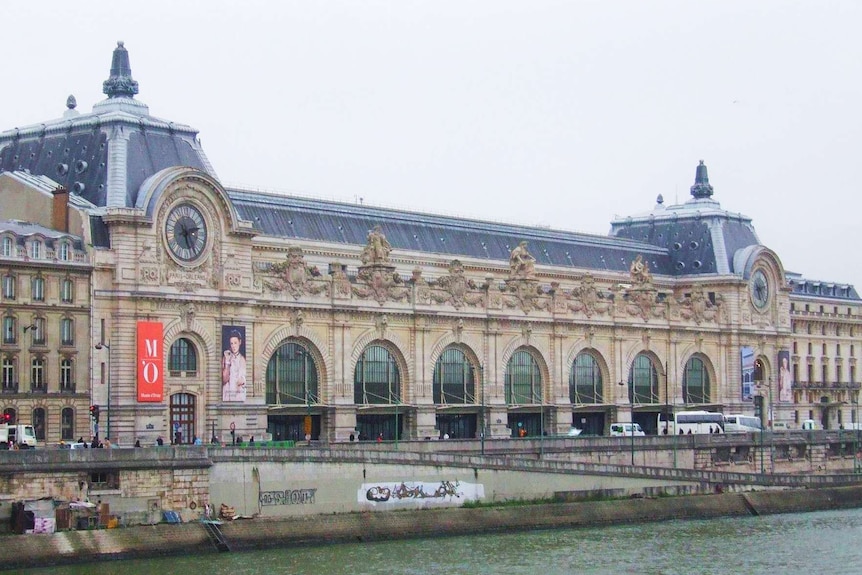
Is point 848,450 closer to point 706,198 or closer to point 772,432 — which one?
point 772,432

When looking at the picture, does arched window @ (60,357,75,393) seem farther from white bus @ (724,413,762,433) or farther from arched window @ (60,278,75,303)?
white bus @ (724,413,762,433)

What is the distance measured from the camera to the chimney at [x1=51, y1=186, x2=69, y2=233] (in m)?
95.5

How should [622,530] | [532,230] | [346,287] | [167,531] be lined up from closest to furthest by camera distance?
[167,531], [622,530], [346,287], [532,230]

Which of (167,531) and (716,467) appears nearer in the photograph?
(167,531)

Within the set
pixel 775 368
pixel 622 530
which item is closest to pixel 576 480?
pixel 622 530

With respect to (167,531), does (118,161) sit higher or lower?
higher

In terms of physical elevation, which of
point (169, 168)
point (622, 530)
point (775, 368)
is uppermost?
point (169, 168)

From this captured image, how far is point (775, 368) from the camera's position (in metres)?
142

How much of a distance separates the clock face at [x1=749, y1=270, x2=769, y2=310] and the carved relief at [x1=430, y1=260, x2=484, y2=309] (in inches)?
1294

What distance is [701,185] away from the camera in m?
151

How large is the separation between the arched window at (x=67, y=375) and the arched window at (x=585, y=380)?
40002 mm

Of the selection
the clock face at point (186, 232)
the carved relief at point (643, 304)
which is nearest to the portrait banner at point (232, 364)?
the clock face at point (186, 232)

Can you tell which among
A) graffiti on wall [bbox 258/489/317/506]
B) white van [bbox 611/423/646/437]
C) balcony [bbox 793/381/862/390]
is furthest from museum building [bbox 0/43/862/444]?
graffiti on wall [bbox 258/489/317/506]

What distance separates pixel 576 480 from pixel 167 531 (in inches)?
1047
